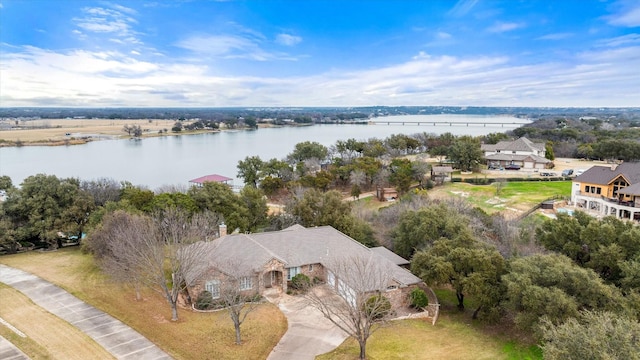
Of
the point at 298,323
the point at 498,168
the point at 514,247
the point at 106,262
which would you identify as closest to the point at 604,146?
the point at 498,168

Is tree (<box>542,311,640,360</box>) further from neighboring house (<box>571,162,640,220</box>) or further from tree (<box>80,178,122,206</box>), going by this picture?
tree (<box>80,178,122,206</box>)

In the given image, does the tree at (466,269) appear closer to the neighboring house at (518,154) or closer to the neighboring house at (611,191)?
the neighboring house at (611,191)

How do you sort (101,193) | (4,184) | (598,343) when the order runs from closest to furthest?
(598,343)
(101,193)
(4,184)

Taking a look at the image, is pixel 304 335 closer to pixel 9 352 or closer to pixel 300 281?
pixel 300 281

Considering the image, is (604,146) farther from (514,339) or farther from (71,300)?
(71,300)

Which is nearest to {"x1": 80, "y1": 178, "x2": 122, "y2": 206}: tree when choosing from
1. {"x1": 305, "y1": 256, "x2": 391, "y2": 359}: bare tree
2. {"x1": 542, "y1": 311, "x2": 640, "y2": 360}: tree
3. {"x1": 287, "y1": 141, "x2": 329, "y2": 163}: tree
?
{"x1": 305, "y1": 256, "x2": 391, "y2": 359}: bare tree

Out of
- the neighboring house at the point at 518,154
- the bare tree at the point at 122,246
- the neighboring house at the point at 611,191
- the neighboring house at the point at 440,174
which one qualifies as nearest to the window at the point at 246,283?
the bare tree at the point at 122,246

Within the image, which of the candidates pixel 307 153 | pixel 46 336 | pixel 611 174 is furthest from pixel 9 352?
pixel 307 153
